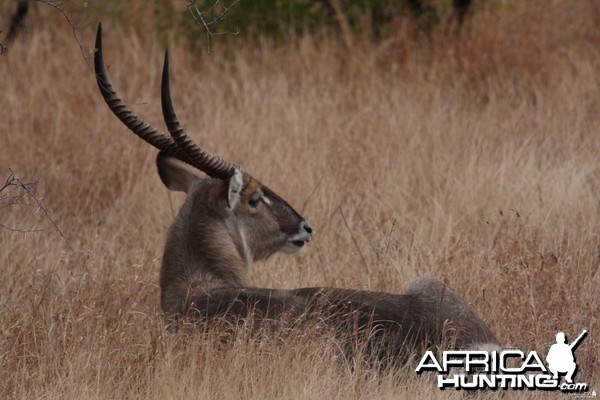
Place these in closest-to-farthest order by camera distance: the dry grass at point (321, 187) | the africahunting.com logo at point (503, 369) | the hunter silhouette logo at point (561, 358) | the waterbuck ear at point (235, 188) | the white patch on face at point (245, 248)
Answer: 1. the africahunting.com logo at point (503, 369)
2. the dry grass at point (321, 187)
3. the hunter silhouette logo at point (561, 358)
4. the waterbuck ear at point (235, 188)
5. the white patch on face at point (245, 248)

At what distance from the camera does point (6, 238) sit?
22.0 ft

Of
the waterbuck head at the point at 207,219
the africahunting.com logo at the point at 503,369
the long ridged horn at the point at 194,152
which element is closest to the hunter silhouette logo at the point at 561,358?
the africahunting.com logo at the point at 503,369

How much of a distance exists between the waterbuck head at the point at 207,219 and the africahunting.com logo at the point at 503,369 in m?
1.21

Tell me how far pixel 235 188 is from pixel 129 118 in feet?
1.96

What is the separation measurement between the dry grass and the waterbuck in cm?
16

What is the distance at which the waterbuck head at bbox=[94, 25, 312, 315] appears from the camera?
5.55 meters

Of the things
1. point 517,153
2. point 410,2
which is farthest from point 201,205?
point 410,2

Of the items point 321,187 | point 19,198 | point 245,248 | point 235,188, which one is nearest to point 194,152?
point 235,188

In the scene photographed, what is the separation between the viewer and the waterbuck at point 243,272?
16.1ft

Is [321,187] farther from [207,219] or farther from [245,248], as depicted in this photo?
[207,219]

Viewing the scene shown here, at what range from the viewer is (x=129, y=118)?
225 inches

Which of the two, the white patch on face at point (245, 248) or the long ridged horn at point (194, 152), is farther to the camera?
the white patch on face at point (245, 248)

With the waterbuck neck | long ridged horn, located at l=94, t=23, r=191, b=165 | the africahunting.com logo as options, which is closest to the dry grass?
the africahunting.com logo

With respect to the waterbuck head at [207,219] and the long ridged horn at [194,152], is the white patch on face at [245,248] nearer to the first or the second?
the waterbuck head at [207,219]
